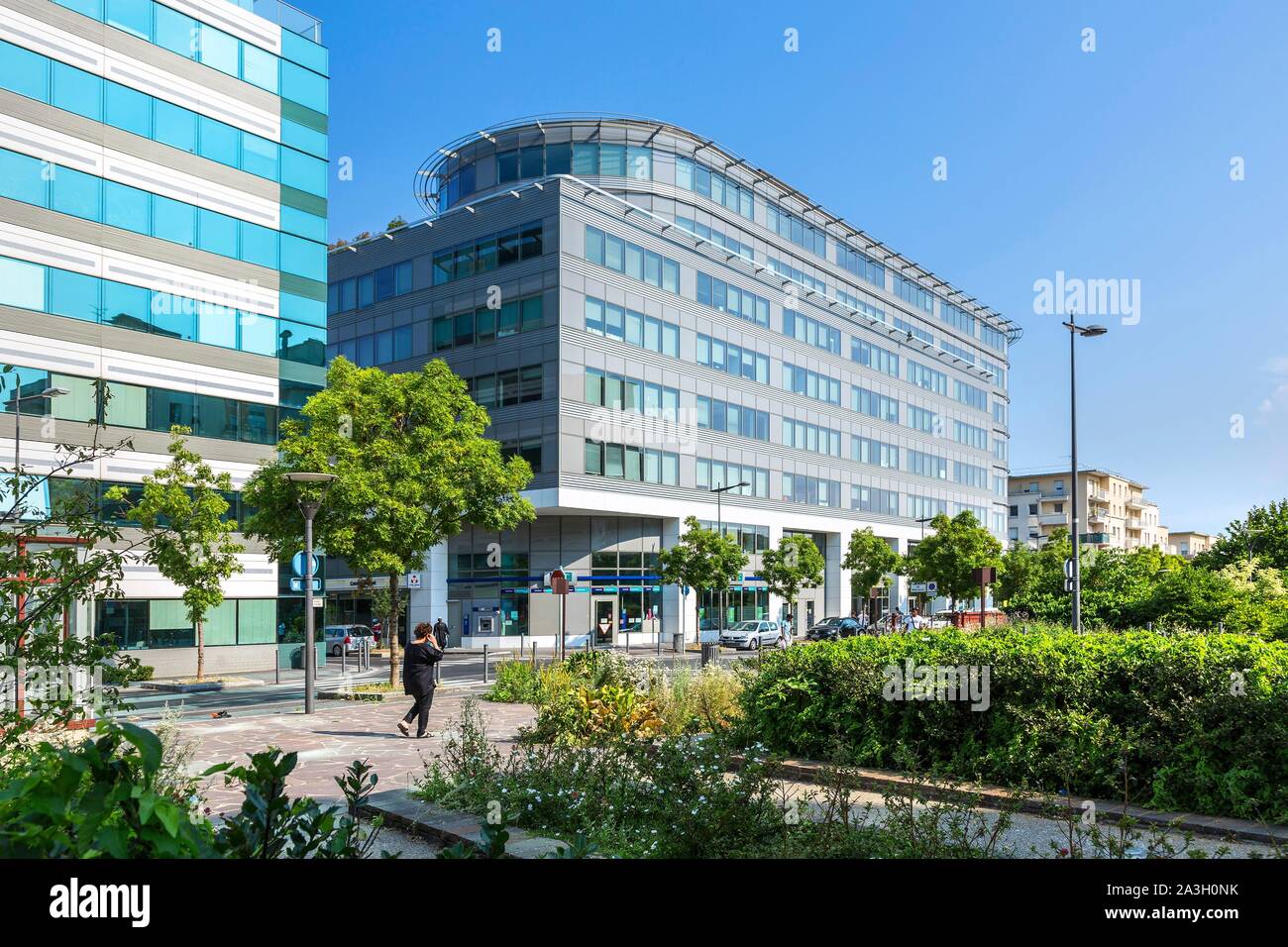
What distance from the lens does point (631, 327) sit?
2039 inches

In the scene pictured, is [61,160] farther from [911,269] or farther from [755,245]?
[911,269]

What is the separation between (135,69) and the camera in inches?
1212

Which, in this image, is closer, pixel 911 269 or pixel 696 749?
pixel 696 749

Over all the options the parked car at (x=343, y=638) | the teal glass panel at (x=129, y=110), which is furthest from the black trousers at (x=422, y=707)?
the parked car at (x=343, y=638)

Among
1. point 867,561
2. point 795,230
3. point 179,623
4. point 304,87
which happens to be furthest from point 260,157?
point 795,230

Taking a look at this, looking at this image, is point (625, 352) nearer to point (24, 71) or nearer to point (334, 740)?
point (24, 71)

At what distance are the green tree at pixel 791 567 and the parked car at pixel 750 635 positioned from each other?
3972 millimetres

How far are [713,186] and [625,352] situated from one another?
1623 centimetres

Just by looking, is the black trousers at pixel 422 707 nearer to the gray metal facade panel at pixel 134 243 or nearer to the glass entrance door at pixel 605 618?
the gray metal facade panel at pixel 134 243

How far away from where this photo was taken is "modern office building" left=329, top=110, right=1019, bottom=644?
49.3 metres

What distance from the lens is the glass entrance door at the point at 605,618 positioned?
50325mm

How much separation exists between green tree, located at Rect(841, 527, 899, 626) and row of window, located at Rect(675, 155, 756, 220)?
22.0 metres
